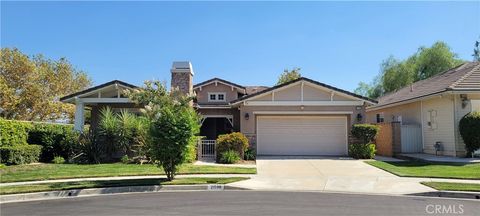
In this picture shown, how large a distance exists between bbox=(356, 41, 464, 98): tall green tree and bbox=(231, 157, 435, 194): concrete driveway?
29.4 metres

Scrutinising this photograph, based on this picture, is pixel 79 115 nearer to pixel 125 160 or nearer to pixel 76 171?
pixel 125 160

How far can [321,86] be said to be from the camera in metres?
21.8

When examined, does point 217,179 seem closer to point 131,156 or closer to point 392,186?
point 392,186

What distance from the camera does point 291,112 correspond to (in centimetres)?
2198

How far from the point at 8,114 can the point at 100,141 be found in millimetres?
21876

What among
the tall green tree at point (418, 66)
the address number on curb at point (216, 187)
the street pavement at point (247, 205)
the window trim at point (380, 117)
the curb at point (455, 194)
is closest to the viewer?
the street pavement at point (247, 205)

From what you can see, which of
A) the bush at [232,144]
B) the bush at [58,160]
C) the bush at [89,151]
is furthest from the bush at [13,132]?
the bush at [232,144]

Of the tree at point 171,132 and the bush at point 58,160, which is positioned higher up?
the tree at point 171,132

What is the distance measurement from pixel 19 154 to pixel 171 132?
9.11 meters

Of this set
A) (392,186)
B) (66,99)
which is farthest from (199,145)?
(392,186)

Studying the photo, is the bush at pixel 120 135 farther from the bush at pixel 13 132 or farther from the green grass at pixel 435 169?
the green grass at pixel 435 169

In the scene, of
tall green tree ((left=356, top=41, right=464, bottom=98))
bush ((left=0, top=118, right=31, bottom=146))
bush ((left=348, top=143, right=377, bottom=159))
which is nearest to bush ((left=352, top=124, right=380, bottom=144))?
bush ((left=348, top=143, right=377, bottom=159))

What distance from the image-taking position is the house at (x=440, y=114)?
18609mm

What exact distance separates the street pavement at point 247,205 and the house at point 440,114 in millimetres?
9990
